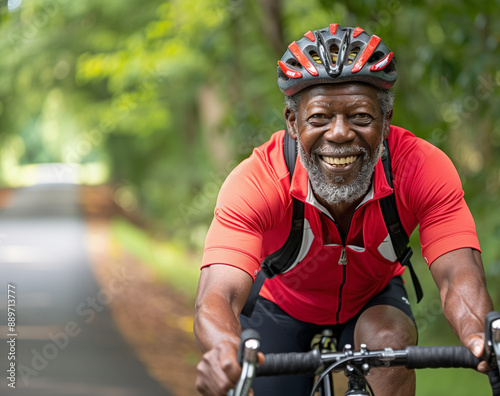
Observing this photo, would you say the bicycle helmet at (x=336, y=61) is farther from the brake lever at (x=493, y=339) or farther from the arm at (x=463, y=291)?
the brake lever at (x=493, y=339)

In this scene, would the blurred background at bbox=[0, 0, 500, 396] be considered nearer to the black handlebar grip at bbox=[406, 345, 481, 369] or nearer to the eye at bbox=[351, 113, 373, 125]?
the eye at bbox=[351, 113, 373, 125]

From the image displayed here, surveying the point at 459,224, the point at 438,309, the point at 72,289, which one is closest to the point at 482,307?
the point at 459,224

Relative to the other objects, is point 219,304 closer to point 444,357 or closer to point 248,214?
point 248,214

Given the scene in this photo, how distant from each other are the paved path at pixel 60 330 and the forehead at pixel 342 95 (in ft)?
16.0

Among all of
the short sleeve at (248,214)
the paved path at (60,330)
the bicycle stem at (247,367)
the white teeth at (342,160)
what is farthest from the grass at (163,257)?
the bicycle stem at (247,367)

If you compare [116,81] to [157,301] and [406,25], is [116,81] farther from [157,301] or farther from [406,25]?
[406,25]

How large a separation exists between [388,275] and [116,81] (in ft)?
26.3

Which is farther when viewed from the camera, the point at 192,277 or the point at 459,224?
the point at 192,277

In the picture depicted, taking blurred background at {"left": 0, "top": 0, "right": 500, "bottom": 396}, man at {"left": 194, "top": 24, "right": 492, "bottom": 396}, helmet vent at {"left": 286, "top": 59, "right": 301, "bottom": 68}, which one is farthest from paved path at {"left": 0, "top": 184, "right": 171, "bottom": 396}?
helmet vent at {"left": 286, "top": 59, "right": 301, "bottom": 68}

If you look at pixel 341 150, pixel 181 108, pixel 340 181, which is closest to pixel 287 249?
pixel 340 181

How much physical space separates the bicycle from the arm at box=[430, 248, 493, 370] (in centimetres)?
13

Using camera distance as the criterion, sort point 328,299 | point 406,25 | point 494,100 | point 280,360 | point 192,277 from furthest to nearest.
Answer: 1. point 192,277
2. point 406,25
3. point 494,100
4. point 328,299
5. point 280,360

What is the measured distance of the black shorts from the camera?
3.10 m

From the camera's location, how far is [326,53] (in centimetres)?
281
